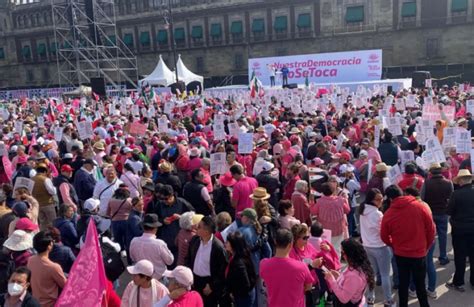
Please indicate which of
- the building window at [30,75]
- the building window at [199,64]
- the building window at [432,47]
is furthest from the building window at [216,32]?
the building window at [30,75]

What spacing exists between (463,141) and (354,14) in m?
35.6

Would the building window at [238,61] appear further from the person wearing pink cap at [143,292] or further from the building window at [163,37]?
the person wearing pink cap at [143,292]

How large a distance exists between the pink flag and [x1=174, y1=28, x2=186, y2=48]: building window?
47.4 meters

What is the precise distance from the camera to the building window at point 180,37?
1927 inches

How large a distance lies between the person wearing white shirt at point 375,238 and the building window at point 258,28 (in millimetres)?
41777

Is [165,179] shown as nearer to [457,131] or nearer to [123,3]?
[457,131]

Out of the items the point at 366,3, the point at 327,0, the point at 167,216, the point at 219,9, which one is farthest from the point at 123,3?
the point at 167,216

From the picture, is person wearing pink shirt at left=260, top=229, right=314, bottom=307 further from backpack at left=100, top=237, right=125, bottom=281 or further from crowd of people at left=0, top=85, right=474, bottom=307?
backpack at left=100, top=237, right=125, bottom=281

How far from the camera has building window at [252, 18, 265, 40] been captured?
45188mm

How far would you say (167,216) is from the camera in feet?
18.2

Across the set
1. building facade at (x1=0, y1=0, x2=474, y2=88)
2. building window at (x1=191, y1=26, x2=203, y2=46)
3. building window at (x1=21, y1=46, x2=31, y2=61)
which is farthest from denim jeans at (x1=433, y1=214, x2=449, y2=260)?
building window at (x1=21, y1=46, x2=31, y2=61)

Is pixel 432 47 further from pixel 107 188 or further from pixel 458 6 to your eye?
pixel 107 188

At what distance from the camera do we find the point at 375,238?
5.16 m

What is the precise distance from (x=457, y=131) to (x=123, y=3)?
50165mm
